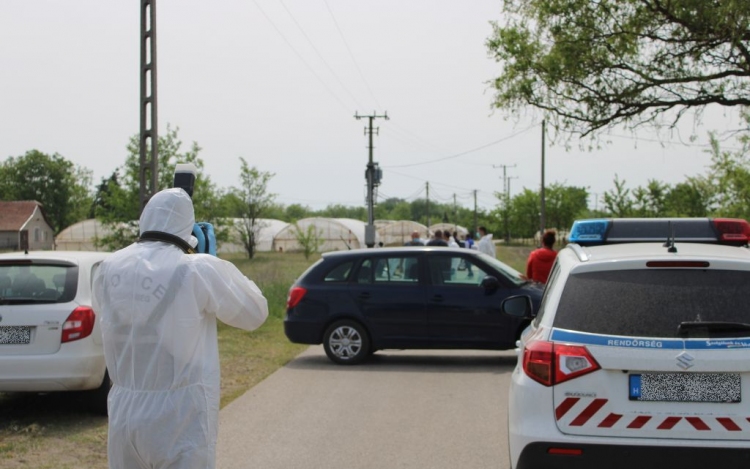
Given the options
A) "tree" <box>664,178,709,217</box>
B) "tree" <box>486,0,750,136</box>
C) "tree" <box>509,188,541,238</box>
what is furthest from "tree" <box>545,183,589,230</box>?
"tree" <box>486,0,750,136</box>

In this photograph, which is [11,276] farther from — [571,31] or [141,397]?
[571,31]

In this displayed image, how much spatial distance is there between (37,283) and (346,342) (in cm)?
494

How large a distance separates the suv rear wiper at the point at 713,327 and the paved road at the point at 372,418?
102 inches

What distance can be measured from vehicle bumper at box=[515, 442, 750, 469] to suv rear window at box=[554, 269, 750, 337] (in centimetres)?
58

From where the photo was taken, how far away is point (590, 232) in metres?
5.97

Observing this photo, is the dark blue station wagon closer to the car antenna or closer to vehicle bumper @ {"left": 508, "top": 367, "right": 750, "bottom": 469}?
the car antenna

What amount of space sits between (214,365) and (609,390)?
2.01 m

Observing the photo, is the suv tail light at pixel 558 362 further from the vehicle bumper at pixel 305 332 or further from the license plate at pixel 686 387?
the vehicle bumper at pixel 305 332

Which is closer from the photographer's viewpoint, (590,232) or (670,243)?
(670,243)

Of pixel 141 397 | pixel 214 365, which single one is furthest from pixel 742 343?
pixel 141 397

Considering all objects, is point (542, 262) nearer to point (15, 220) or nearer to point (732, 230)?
point (732, 230)

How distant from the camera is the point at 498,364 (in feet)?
39.3

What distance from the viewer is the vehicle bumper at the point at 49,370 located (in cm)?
769

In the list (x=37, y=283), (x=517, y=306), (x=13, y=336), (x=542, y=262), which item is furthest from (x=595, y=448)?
(x=542, y=262)
